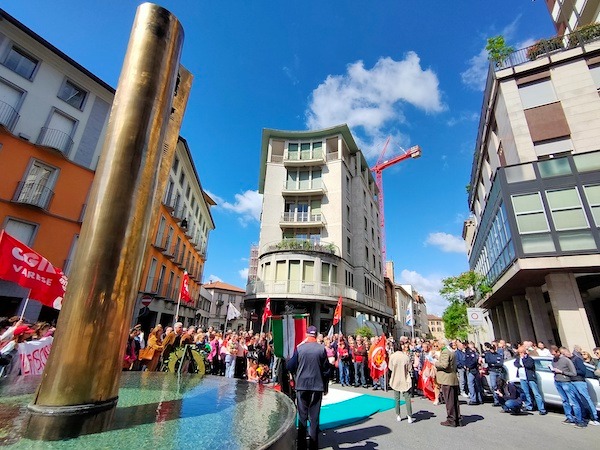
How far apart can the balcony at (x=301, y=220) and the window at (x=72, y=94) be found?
60.3ft

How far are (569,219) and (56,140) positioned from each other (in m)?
26.5

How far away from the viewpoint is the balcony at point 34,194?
50.9 ft

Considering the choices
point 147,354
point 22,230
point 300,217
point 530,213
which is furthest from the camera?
point 300,217

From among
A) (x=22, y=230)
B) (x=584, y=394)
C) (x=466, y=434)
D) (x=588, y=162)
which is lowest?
(x=466, y=434)

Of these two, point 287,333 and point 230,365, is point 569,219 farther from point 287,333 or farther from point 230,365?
point 230,365

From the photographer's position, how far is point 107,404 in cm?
244

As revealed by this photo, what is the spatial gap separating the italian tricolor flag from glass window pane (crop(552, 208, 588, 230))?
1290 cm

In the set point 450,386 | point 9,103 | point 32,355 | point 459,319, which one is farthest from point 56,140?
point 459,319

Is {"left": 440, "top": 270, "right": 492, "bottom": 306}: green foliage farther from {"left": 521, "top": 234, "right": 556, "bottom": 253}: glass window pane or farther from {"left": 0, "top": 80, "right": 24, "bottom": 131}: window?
{"left": 0, "top": 80, "right": 24, "bottom": 131}: window

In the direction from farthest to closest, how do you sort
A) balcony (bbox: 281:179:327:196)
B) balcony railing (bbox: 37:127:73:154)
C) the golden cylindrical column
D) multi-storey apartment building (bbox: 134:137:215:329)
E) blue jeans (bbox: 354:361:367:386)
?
1. balcony (bbox: 281:179:327:196)
2. multi-storey apartment building (bbox: 134:137:215:329)
3. balcony railing (bbox: 37:127:73:154)
4. blue jeans (bbox: 354:361:367:386)
5. the golden cylindrical column

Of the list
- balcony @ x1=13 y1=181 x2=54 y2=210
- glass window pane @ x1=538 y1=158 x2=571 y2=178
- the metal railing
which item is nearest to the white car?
glass window pane @ x1=538 y1=158 x2=571 y2=178

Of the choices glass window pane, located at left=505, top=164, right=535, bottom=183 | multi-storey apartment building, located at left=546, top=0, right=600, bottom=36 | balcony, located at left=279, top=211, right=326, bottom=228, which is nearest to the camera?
glass window pane, located at left=505, top=164, right=535, bottom=183

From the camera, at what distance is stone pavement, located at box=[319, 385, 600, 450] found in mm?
5680

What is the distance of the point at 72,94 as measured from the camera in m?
19.0
